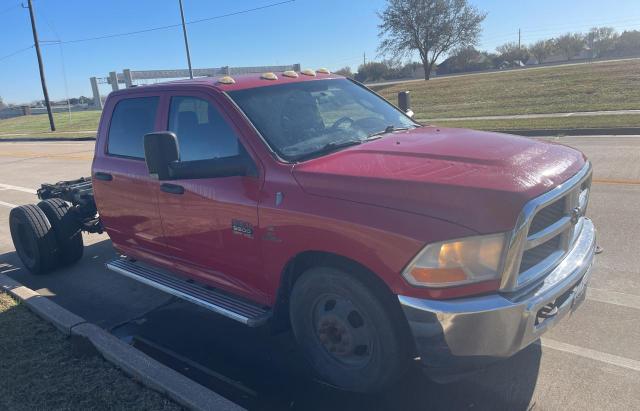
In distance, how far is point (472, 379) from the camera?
343 cm

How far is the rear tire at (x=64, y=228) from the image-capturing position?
20.5ft

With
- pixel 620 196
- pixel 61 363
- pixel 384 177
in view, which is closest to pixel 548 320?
pixel 384 177

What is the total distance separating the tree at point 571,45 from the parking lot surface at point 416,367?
255 feet

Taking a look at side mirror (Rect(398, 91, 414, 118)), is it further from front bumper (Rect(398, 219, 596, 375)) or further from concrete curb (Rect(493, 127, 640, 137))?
concrete curb (Rect(493, 127, 640, 137))

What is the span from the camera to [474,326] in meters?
2.66

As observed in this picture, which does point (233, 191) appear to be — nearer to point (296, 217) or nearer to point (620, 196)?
point (296, 217)

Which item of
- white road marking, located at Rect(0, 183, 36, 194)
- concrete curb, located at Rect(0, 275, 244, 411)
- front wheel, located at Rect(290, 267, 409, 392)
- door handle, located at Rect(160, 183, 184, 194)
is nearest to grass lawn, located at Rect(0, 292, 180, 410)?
concrete curb, located at Rect(0, 275, 244, 411)

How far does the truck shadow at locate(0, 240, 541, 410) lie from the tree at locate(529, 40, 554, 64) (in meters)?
79.9

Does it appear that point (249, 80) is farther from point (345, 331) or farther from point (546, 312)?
point (546, 312)

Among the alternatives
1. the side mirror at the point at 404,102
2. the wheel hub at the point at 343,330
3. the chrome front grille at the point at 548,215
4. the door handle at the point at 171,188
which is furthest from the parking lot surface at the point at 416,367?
the side mirror at the point at 404,102

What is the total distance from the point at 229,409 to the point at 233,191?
4.59 feet

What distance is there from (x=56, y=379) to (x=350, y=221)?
95.5 inches

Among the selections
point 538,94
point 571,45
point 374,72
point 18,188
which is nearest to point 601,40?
point 571,45

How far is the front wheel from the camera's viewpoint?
117 inches
